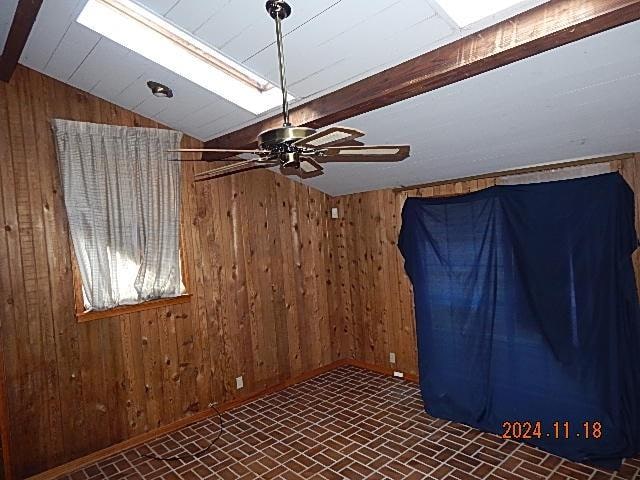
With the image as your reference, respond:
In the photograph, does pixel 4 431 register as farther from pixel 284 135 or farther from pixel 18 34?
pixel 284 135

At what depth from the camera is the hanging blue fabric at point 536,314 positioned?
2518 millimetres

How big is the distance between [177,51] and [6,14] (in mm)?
857

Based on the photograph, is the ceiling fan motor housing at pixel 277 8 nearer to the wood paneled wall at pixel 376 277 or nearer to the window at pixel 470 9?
the window at pixel 470 9

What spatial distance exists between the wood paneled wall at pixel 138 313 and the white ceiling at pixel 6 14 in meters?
0.60

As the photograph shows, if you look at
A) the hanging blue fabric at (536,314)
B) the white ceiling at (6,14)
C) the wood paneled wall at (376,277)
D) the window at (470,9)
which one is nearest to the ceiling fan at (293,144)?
the window at (470,9)

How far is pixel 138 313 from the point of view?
323cm

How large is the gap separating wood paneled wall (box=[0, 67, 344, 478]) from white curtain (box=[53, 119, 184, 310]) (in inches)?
5.4

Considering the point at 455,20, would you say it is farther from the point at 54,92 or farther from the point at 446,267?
the point at 54,92

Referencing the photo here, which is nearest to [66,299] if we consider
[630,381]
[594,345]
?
[594,345]

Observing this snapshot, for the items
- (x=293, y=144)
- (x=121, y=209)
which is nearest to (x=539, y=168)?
(x=293, y=144)

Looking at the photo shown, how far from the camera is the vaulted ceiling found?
1.82m

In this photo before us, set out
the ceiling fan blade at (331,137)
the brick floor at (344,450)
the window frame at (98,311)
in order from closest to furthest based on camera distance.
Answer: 1. the ceiling fan blade at (331,137)
2. the brick floor at (344,450)
3. the window frame at (98,311)

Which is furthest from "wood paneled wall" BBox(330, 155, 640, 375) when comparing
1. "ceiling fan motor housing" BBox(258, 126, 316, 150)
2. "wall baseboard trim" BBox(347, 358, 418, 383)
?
"ceiling fan motor housing" BBox(258, 126, 316, 150)

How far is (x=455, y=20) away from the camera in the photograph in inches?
69.6
